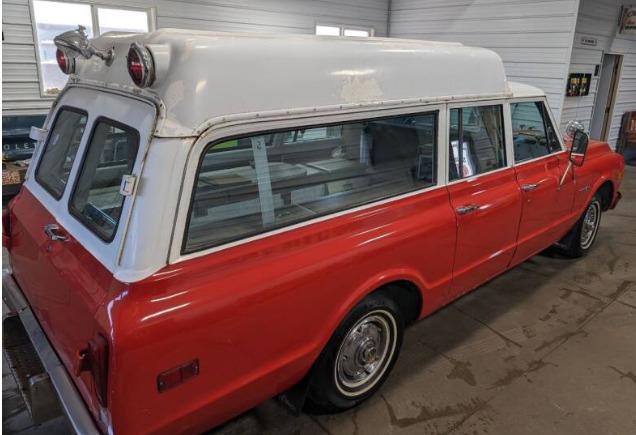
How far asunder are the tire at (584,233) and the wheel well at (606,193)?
0.04 metres

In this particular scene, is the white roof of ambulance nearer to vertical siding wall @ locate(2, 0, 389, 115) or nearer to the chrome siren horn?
the chrome siren horn

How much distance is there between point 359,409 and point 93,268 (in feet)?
5.62

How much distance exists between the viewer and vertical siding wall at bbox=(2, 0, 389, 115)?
6637 mm

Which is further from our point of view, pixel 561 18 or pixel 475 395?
pixel 561 18

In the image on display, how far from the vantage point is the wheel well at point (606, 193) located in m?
4.64

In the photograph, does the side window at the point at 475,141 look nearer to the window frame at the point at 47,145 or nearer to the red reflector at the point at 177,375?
the red reflector at the point at 177,375

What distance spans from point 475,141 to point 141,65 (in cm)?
211

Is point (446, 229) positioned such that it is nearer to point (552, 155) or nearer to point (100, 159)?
point (552, 155)

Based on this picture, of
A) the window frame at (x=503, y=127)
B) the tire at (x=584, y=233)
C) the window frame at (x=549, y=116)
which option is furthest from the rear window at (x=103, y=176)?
the tire at (x=584, y=233)

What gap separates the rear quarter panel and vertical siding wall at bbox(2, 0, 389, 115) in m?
6.55

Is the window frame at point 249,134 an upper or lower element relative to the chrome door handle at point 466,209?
upper

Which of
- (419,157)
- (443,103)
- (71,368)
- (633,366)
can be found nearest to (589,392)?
(633,366)

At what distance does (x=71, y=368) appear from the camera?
77.9 inches

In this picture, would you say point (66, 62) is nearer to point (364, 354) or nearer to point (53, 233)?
point (53, 233)
